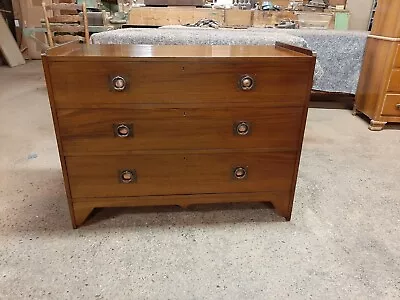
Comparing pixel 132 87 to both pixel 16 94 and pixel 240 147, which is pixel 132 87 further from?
pixel 16 94

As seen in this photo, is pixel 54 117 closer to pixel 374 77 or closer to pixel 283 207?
pixel 283 207

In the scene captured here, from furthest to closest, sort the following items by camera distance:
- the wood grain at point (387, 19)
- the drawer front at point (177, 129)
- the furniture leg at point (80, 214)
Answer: the wood grain at point (387, 19) → the furniture leg at point (80, 214) → the drawer front at point (177, 129)

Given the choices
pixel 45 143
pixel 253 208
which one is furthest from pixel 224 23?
pixel 253 208

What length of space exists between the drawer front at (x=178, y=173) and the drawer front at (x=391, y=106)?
161 centimetres

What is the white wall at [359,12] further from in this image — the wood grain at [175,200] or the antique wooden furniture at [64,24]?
Result: the wood grain at [175,200]

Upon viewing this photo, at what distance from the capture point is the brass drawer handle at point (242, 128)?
1.21 meters

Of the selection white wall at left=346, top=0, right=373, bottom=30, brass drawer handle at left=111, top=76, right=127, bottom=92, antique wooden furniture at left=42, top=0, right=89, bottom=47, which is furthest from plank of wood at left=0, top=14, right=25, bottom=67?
white wall at left=346, top=0, right=373, bottom=30

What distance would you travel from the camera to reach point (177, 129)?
3.90ft

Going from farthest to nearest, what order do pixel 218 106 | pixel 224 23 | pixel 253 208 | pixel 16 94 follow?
pixel 224 23 → pixel 16 94 → pixel 253 208 → pixel 218 106

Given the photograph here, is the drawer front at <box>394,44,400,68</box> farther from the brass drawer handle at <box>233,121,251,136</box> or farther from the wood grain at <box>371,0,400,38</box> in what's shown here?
the brass drawer handle at <box>233,121,251,136</box>

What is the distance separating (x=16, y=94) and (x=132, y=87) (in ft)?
9.39

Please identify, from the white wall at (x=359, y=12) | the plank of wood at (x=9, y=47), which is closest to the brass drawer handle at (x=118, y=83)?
the plank of wood at (x=9, y=47)

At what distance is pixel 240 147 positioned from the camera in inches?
49.0

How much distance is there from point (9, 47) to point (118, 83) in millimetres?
4890
